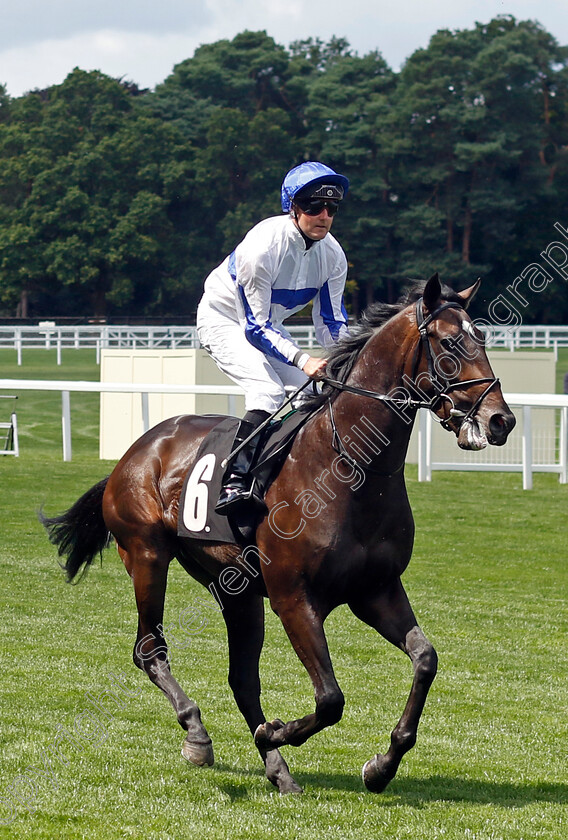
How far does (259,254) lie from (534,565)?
5.25 m

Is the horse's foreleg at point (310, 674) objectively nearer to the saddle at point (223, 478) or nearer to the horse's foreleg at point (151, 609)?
the saddle at point (223, 478)

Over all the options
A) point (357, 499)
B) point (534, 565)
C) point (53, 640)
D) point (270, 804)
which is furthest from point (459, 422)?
point (534, 565)

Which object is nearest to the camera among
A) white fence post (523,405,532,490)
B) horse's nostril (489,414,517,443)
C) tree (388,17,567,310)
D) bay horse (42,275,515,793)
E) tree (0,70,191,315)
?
horse's nostril (489,414,517,443)

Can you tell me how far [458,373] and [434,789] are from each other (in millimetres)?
1493

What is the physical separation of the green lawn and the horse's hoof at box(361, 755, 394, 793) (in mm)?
45

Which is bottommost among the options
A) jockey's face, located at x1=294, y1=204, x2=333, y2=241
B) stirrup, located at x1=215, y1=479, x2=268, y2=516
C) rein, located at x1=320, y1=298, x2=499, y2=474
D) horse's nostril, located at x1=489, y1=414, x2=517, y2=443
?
stirrup, located at x1=215, y1=479, x2=268, y2=516

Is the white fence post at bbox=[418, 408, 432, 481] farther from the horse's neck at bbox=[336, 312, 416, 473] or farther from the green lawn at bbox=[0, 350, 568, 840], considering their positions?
Answer: the horse's neck at bbox=[336, 312, 416, 473]

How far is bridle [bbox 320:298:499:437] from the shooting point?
11.6ft

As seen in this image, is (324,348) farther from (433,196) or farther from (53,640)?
(433,196)

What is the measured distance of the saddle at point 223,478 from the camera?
4.11m

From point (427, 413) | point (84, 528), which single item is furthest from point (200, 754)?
point (427, 413)

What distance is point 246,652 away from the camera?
447 cm

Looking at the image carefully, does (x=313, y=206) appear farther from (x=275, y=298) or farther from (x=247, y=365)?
(x=247, y=365)

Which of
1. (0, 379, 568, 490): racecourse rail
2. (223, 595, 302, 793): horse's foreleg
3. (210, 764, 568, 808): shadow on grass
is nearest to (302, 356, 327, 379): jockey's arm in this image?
(223, 595, 302, 793): horse's foreleg
